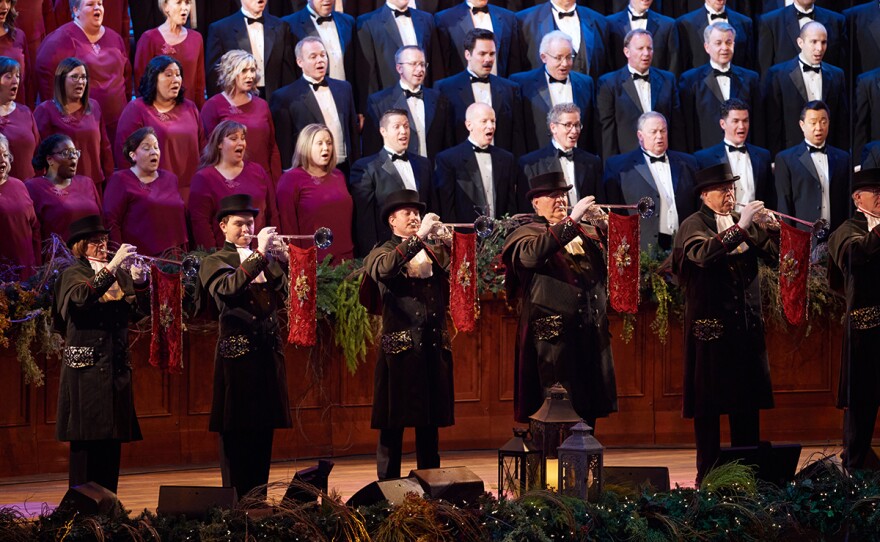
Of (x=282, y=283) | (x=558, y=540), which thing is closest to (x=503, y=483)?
(x=558, y=540)

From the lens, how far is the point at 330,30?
26.1 feet

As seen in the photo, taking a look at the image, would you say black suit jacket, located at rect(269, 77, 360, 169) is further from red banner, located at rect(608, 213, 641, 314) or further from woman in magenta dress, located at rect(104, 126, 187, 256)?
red banner, located at rect(608, 213, 641, 314)

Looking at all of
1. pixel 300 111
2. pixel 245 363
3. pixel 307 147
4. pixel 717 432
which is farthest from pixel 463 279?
pixel 300 111

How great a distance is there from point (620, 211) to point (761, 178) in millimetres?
1025

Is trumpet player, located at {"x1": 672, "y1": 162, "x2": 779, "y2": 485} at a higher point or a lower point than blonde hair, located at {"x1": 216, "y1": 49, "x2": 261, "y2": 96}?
lower

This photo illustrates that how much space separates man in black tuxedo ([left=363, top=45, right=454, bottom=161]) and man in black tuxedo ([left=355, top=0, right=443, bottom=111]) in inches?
7.9

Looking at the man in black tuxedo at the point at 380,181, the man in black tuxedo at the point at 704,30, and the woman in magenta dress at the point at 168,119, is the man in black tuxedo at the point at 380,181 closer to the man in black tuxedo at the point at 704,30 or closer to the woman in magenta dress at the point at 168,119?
the woman in magenta dress at the point at 168,119

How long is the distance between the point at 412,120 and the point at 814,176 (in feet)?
8.03

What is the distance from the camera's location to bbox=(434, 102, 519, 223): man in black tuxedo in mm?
7605

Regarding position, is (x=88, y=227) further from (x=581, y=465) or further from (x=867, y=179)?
(x=867, y=179)

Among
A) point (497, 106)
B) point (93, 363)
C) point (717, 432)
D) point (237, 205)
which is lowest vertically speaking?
point (717, 432)

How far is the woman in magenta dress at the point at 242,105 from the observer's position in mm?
7395

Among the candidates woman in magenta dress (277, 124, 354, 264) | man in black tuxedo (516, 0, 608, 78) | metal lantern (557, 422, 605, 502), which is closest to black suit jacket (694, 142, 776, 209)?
man in black tuxedo (516, 0, 608, 78)

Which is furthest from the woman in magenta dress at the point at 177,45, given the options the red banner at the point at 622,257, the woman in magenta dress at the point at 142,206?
the red banner at the point at 622,257
